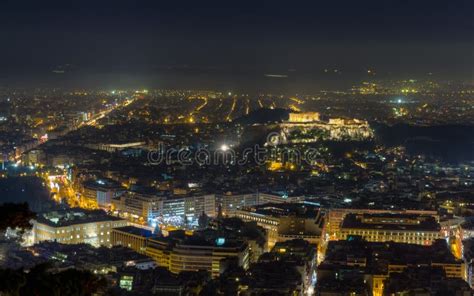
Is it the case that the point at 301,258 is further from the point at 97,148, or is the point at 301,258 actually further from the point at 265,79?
the point at 265,79

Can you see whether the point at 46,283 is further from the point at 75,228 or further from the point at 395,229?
the point at 395,229

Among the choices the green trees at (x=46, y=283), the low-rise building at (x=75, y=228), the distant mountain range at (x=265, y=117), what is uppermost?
the distant mountain range at (x=265, y=117)

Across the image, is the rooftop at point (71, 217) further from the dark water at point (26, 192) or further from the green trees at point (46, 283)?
the green trees at point (46, 283)

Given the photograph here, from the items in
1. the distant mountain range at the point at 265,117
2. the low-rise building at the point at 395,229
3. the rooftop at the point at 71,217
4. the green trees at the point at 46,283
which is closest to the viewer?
the green trees at the point at 46,283

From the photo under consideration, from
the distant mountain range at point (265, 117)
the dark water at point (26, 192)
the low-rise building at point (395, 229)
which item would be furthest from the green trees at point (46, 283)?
the distant mountain range at point (265, 117)

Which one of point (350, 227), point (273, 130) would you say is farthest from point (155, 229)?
point (273, 130)

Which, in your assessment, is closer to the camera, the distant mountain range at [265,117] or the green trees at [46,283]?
the green trees at [46,283]

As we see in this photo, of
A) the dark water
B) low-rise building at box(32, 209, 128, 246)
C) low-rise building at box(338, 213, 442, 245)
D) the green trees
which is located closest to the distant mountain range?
the dark water

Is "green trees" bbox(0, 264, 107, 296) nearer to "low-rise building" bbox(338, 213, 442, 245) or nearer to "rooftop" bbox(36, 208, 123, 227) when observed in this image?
"rooftop" bbox(36, 208, 123, 227)
